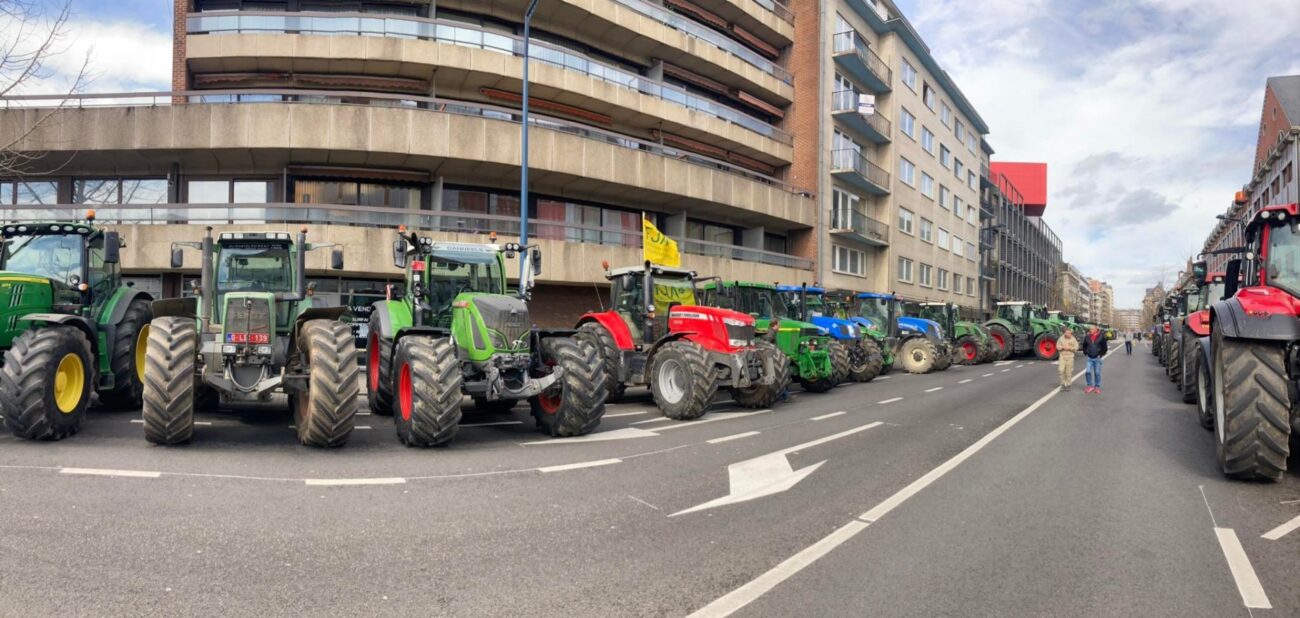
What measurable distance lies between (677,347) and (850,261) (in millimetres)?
29671

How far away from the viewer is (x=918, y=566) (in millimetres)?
4215

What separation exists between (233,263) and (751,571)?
28.3 ft

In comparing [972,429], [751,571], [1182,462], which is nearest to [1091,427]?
[972,429]

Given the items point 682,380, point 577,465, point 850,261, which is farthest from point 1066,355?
point 850,261

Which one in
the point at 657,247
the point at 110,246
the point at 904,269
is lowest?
the point at 110,246

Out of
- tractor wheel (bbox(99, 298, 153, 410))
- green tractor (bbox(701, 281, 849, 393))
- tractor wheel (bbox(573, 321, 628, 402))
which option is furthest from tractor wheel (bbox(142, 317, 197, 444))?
green tractor (bbox(701, 281, 849, 393))

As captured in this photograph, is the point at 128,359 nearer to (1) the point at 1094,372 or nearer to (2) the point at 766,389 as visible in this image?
(2) the point at 766,389

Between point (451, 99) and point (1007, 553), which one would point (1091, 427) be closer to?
point (1007, 553)

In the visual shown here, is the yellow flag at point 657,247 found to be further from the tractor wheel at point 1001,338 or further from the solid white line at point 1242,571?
the tractor wheel at point 1001,338

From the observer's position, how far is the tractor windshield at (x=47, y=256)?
930 cm

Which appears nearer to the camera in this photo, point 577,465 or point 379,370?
point 577,465

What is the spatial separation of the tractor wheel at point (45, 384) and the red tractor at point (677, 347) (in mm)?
6625

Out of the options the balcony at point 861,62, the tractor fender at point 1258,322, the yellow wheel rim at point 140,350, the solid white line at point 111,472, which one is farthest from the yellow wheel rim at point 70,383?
the balcony at point 861,62

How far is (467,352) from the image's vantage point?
8602 mm
